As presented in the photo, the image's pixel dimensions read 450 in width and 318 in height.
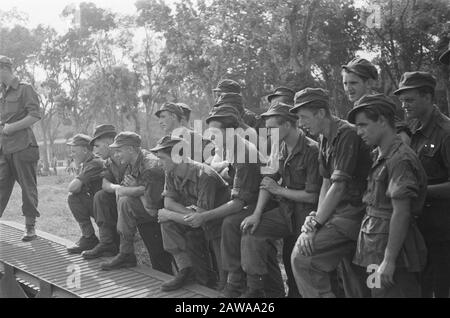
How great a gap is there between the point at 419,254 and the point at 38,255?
3.88 m

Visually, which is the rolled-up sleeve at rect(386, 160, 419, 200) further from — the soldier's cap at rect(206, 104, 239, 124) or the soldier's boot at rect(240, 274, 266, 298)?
the soldier's cap at rect(206, 104, 239, 124)

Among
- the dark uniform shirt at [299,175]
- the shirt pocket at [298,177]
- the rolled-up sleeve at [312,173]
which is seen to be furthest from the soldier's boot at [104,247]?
the rolled-up sleeve at [312,173]

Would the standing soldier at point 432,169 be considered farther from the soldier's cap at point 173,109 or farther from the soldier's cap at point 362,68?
the soldier's cap at point 173,109

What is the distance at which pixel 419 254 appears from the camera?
2.80 meters

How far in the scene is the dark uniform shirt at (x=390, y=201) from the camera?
8.83ft

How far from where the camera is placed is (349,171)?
9.99 ft

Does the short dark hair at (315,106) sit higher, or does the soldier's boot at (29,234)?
the short dark hair at (315,106)

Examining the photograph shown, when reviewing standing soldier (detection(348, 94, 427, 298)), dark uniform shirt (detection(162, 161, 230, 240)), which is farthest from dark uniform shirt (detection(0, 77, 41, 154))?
standing soldier (detection(348, 94, 427, 298))

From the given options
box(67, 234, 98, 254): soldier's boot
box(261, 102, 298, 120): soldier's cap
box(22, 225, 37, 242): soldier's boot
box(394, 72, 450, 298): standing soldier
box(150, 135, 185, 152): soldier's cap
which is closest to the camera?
box(394, 72, 450, 298): standing soldier

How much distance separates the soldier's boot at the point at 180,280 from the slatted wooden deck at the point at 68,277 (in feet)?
0.17

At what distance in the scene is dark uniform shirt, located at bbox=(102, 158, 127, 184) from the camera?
5094 mm

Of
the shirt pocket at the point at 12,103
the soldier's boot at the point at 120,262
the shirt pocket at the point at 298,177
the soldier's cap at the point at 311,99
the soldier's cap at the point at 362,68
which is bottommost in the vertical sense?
the soldier's boot at the point at 120,262
